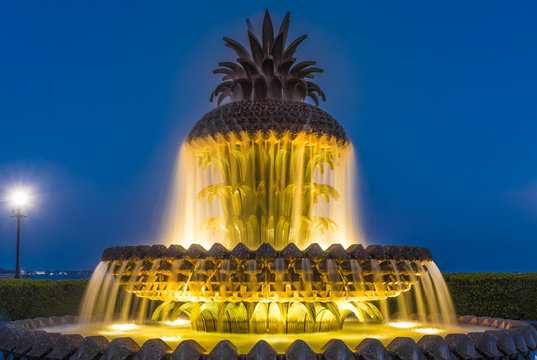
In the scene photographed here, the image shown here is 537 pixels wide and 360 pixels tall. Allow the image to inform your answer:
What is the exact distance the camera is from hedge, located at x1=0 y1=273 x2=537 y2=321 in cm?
1420

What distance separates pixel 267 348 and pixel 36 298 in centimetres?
1189

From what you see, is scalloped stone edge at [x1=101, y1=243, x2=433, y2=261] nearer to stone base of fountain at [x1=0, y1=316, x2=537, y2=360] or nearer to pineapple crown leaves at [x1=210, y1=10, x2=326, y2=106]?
stone base of fountain at [x1=0, y1=316, x2=537, y2=360]

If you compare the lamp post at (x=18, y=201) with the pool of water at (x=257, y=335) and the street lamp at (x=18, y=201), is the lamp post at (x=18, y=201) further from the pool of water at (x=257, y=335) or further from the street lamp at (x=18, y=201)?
the pool of water at (x=257, y=335)

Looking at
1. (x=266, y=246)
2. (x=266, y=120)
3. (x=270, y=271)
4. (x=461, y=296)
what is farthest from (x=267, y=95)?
(x=461, y=296)

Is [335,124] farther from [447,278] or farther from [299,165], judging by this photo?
[447,278]

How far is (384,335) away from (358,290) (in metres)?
1.18

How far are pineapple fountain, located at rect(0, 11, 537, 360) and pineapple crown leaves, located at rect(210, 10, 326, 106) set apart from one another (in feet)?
0.07

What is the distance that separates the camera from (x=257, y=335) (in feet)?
24.5

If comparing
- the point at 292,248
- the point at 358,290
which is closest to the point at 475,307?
the point at 358,290

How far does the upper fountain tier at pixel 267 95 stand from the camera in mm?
8836

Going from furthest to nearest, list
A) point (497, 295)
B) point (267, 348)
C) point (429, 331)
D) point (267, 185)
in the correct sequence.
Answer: point (497, 295), point (267, 185), point (429, 331), point (267, 348)

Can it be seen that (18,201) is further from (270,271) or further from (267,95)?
(270,271)

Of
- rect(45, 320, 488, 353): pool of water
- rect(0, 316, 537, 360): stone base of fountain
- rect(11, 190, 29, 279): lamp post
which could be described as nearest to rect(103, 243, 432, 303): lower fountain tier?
rect(45, 320, 488, 353): pool of water

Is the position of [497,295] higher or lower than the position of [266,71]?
lower
